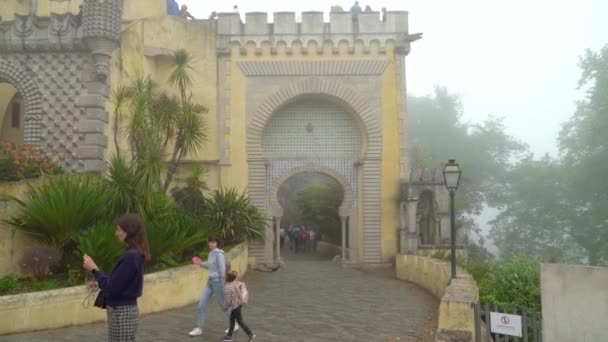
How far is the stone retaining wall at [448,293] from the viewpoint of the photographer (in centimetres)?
553

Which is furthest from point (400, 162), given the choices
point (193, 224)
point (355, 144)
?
point (193, 224)

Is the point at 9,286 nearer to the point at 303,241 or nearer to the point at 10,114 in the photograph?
the point at 10,114

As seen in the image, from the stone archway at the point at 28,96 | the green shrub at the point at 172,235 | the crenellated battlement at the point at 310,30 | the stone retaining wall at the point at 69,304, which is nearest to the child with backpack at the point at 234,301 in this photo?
the stone retaining wall at the point at 69,304

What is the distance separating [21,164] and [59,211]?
8.24 feet

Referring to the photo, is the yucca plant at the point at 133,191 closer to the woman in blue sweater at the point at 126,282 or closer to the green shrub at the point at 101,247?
the green shrub at the point at 101,247

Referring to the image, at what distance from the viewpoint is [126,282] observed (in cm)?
390

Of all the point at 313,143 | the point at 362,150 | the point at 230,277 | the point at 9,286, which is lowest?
the point at 9,286

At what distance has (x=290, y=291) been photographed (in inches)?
457

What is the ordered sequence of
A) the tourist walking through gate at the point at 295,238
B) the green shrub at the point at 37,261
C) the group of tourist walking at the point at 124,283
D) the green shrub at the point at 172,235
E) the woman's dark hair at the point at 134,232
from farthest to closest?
the tourist walking through gate at the point at 295,238 → the green shrub at the point at 172,235 → the green shrub at the point at 37,261 → the woman's dark hair at the point at 134,232 → the group of tourist walking at the point at 124,283

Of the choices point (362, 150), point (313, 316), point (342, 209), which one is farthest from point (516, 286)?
point (362, 150)

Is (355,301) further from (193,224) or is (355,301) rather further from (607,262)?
(607,262)

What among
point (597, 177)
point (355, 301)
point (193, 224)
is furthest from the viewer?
point (597, 177)

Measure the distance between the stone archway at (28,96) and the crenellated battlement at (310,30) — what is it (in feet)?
18.9

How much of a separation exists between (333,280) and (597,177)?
771 inches
